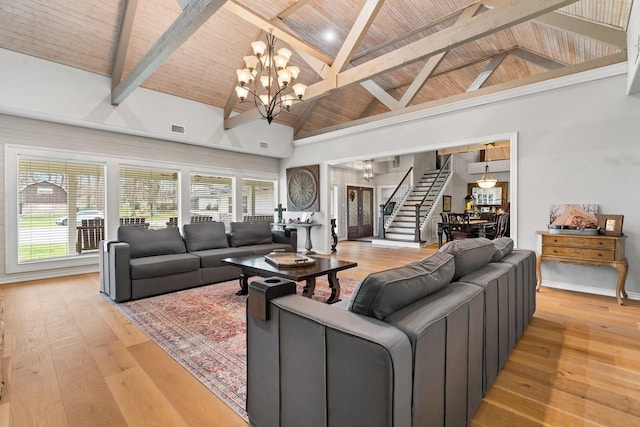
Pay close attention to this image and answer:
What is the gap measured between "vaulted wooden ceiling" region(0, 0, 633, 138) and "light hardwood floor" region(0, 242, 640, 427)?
9.66 ft

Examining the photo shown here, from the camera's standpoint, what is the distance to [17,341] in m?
2.60

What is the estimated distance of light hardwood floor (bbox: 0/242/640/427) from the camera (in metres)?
1.68

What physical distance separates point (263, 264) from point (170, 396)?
1.81 meters

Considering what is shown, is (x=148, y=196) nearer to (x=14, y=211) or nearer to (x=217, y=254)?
(x=14, y=211)

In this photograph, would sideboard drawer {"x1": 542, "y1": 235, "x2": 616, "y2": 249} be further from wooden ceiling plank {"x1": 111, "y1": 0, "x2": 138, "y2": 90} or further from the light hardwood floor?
wooden ceiling plank {"x1": 111, "y1": 0, "x2": 138, "y2": 90}

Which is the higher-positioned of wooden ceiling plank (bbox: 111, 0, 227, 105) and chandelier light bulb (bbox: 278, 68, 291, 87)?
wooden ceiling plank (bbox: 111, 0, 227, 105)

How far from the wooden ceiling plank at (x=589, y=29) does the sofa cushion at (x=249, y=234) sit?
5033 mm

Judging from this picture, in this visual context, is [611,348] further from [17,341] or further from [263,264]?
[17,341]

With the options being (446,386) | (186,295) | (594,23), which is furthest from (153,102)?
(594,23)

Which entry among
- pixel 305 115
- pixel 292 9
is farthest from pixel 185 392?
pixel 305 115

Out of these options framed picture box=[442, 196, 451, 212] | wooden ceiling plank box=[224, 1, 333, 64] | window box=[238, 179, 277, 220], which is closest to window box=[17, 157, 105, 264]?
window box=[238, 179, 277, 220]

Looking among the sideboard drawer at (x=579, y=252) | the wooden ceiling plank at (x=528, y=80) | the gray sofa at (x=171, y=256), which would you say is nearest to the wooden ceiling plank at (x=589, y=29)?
the wooden ceiling plank at (x=528, y=80)

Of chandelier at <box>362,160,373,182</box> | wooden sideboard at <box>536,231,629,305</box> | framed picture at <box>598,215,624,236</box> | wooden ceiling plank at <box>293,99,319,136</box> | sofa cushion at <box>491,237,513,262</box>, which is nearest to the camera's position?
sofa cushion at <box>491,237,513,262</box>

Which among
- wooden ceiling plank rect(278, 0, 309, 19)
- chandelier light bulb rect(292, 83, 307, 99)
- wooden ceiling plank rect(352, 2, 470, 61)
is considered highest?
wooden ceiling plank rect(278, 0, 309, 19)
